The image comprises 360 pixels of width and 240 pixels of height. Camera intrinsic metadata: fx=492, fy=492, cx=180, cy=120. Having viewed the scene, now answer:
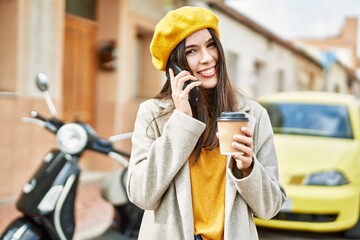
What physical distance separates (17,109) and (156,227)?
4736mm

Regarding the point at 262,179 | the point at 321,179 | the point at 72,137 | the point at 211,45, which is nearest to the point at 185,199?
the point at 262,179

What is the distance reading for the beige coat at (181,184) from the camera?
1.57 metres

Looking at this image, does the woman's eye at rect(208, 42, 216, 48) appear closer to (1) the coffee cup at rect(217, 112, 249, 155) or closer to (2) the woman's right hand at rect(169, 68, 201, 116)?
(2) the woman's right hand at rect(169, 68, 201, 116)

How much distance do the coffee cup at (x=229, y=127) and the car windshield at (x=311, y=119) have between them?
4.38 meters

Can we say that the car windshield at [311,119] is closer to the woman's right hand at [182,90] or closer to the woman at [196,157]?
the woman at [196,157]

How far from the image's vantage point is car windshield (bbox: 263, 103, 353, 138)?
5.66 m

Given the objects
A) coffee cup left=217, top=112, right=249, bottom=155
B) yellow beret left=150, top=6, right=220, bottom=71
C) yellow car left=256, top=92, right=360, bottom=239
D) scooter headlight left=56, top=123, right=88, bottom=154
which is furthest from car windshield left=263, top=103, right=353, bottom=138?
coffee cup left=217, top=112, right=249, bottom=155

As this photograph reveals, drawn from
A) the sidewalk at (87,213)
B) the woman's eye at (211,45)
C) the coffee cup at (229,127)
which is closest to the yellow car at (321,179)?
the sidewalk at (87,213)

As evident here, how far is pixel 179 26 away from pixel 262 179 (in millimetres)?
575

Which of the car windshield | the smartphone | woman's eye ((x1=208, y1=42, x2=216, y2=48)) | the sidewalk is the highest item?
woman's eye ((x1=208, y1=42, x2=216, y2=48))

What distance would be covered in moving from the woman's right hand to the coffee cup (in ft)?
0.55

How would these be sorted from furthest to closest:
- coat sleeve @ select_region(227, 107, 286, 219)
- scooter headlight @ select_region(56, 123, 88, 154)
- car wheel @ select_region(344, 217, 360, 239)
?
car wheel @ select_region(344, 217, 360, 239), scooter headlight @ select_region(56, 123, 88, 154), coat sleeve @ select_region(227, 107, 286, 219)

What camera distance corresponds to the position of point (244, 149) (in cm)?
145

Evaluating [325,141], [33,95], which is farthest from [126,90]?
[325,141]
